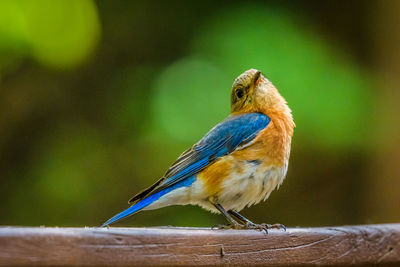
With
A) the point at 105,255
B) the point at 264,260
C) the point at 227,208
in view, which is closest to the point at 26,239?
the point at 105,255

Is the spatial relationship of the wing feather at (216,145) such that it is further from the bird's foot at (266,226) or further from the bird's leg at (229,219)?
the bird's foot at (266,226)

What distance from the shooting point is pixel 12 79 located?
663 centimetres

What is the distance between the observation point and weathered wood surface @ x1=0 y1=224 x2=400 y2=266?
2074 mm

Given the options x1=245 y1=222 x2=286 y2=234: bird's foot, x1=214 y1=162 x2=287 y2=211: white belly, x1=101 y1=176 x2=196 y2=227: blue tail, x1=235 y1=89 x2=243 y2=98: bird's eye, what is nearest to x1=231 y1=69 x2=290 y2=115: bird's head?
x1=235 y1=89 x2=243 y2=98: bird's eye

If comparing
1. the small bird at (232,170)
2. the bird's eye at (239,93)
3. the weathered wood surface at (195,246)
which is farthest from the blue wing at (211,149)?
the weathered wood surface at (195,246)

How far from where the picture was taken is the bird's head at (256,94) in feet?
14.3

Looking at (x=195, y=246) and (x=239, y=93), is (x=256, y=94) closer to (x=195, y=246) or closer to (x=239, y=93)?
(x=239, y=93)

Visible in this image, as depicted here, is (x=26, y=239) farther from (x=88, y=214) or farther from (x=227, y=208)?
(x=88, y=214)

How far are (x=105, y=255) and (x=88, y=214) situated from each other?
4.05 metres

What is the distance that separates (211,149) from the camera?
13.6ft

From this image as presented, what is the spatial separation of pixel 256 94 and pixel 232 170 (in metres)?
0.67

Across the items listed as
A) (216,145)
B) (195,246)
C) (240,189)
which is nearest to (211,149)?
(216,145)

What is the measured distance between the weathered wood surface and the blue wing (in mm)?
1102

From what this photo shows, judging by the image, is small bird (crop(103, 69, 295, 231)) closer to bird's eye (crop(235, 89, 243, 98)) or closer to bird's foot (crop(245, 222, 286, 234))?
bird's foot (crop(245, 222, 286, 234))
